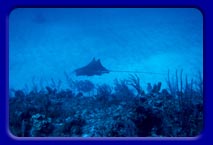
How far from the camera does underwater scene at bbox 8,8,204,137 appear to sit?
135 centimetres

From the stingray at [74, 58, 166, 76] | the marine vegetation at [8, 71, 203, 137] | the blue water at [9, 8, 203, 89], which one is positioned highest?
the blue water at [9, 8, 203, 89]

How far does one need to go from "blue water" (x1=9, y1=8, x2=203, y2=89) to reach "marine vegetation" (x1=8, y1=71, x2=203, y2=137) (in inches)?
2.1

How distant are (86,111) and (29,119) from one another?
27cm

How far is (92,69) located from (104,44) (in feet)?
0.43

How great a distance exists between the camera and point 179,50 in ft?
4.47

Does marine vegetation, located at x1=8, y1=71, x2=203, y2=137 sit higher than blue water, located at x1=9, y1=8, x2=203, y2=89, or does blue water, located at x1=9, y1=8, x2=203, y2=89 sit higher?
blue water, located at x1=9, y1=8, x2=203, y2=89

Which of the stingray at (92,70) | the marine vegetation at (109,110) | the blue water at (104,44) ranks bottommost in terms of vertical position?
the marine vegetation at (109,110)

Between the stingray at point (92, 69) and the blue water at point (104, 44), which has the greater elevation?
the blue water at point (104, 44)

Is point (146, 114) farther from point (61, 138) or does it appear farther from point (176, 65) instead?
point (61, 138)

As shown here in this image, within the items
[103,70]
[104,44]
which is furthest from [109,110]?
[104,44]

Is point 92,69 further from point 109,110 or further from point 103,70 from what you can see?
point 109,110

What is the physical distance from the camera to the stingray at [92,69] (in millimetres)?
1339
